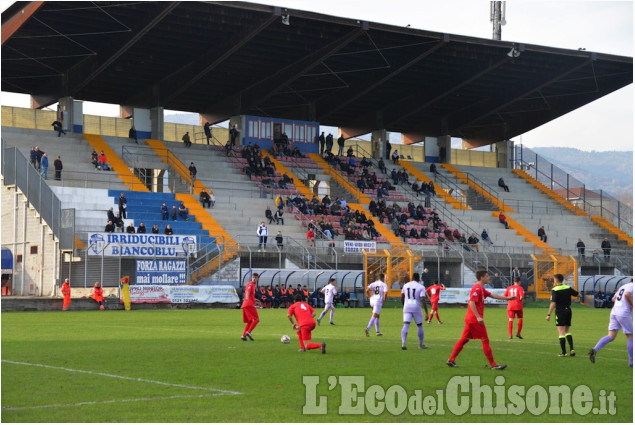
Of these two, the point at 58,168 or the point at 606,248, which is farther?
the point at 606,248

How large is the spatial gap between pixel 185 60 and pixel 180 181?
24.7 feet

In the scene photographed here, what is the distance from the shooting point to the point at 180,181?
61.2m

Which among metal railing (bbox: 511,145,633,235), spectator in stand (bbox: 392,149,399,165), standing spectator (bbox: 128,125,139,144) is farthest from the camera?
spectator in stand (bbox: 392,149,399,165)

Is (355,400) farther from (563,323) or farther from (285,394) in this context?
(563,323)

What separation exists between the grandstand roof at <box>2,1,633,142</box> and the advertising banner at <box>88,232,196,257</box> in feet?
40.6

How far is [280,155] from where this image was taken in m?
69.8

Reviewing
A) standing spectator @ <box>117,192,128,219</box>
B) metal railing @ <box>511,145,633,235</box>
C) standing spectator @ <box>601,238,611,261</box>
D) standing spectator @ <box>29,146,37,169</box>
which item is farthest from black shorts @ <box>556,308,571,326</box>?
metal railing @ <box>511,145,633,235</box>

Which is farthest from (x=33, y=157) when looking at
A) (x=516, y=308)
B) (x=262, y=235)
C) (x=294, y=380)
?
(x=294, y=380)

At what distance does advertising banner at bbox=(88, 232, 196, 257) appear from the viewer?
1841 inches

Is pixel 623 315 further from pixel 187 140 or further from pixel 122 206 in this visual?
pixel 187 140

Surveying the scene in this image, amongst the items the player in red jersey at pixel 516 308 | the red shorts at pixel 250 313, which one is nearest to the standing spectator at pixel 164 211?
the player in red jersey at pixel 516 308

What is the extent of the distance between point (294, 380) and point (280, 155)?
177 feet

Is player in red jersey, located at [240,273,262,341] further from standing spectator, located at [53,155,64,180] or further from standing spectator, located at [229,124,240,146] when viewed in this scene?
standing spectator, located at [229,124,240,146]

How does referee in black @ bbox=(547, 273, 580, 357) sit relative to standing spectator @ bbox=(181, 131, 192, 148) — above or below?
below
